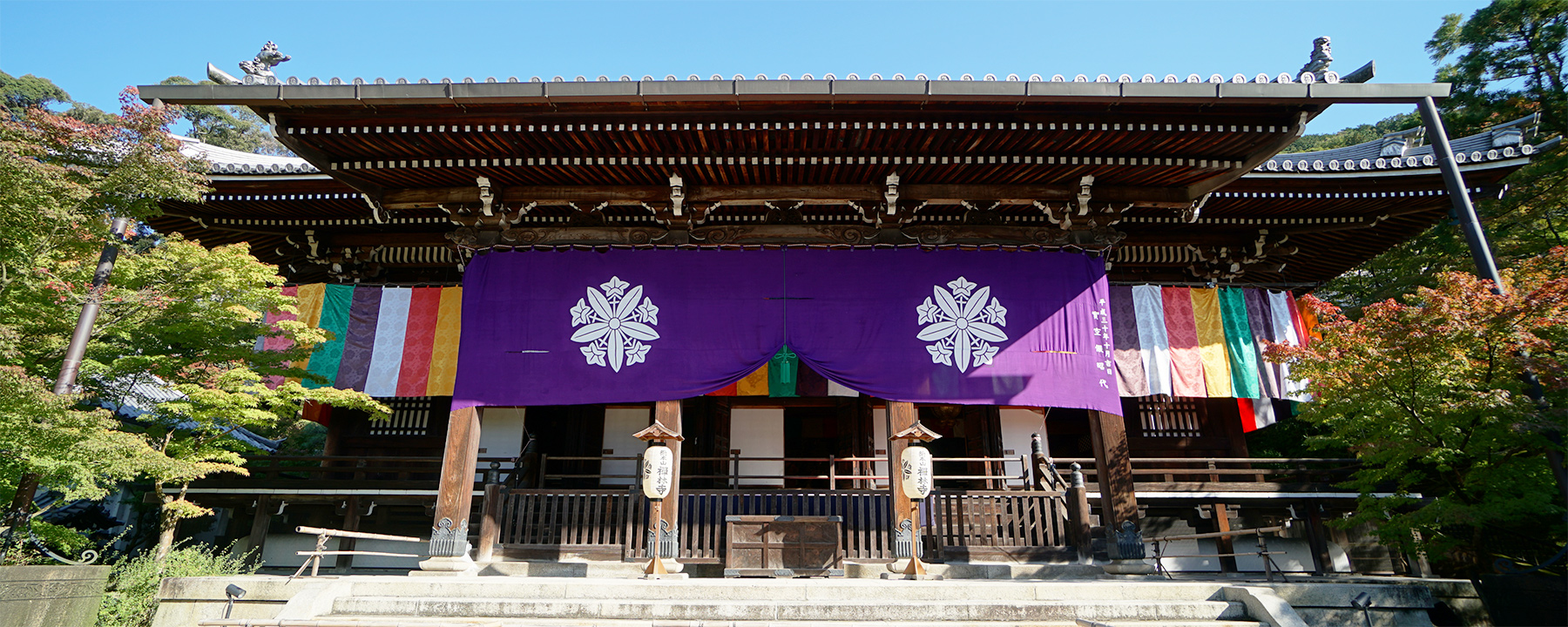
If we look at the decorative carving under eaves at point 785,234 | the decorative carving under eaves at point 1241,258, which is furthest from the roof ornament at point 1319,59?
the decorative carving under eaves at point 785,234

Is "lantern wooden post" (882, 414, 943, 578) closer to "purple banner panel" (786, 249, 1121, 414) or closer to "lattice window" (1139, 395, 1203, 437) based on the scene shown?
"purple banner panel" (786, 249, 1121, 414)

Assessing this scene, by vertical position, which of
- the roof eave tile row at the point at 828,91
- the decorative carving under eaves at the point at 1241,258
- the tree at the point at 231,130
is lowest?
the decorative carving under eaves at the point at 1241,258

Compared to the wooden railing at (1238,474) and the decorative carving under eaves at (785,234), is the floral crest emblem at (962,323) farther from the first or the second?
the wooden railing at (1238,474)

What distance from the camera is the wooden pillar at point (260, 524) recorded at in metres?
9.96

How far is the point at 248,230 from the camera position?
389 inches

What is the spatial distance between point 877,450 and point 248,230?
9265 mm

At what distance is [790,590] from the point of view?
585 centimetres

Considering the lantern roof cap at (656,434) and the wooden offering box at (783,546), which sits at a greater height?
the lantern roof cap at (656,434)

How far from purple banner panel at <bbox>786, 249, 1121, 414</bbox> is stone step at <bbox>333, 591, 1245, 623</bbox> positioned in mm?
2915

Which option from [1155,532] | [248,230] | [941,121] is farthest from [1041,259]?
[248,230]

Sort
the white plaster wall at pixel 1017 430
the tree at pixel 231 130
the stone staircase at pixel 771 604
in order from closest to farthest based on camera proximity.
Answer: the stone staircase at pixel 771 604
the white plaster wall at pixel 1017 430
the tree at pixel 231 130

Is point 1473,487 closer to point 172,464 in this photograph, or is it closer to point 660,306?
point 660,306

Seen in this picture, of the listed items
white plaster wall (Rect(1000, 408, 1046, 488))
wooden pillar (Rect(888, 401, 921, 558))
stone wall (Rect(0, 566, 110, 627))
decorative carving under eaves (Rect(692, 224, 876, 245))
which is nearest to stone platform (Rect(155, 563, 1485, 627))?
stone wall (Rect(0, 566, 110, 627))

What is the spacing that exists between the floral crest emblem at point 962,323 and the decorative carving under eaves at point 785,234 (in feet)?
3.81
